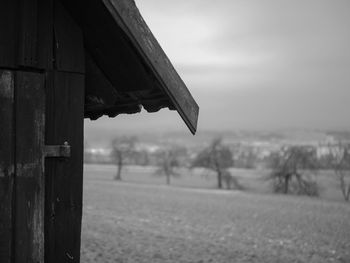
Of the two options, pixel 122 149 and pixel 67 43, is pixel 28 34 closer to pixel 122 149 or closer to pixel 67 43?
pixel 67 43

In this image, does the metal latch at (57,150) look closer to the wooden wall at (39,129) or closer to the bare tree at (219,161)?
the wooden wall at (39,129)

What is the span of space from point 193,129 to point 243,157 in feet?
366

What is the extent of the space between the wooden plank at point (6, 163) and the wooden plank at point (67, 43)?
379 millimetres

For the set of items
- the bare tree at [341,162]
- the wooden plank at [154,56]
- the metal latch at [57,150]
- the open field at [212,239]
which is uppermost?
the wooden plank at [154,56]

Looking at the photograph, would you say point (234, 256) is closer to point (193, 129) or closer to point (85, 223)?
point (85, 223)

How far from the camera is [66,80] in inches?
109

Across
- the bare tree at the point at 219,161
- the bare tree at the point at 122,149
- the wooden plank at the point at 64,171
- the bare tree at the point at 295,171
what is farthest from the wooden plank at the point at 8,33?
the bare tree at the point at 122,149

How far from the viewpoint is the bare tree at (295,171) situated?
2117 inches

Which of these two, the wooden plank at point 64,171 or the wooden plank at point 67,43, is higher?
the wooden plank at point 67,43

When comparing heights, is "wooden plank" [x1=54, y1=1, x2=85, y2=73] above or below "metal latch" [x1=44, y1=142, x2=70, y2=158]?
above

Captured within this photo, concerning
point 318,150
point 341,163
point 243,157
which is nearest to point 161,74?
point 341,163

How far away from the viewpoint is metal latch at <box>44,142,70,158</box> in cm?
265

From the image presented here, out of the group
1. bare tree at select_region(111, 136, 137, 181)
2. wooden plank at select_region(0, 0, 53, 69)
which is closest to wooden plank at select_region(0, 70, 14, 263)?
wooden plank at select_region(0, 0, 53, 69)

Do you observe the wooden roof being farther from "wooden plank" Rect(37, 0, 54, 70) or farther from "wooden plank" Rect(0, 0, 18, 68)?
"wooden plank" Rect(0, 0, 18, 68)
